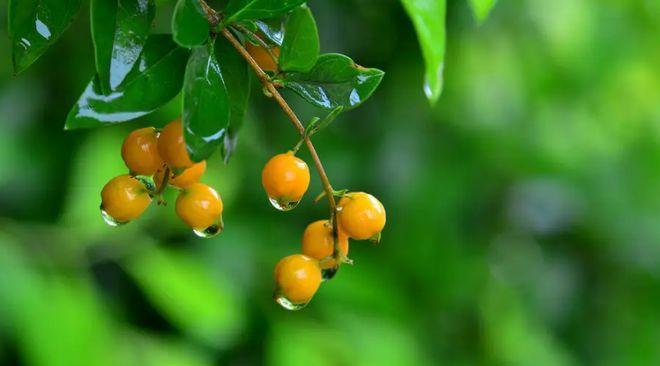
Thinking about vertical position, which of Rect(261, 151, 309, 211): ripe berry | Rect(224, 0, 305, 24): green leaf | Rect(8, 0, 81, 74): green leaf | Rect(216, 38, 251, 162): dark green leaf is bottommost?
Rect(261, 151, 309, 211): ripe berry

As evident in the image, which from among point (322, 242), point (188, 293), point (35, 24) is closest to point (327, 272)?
point (322, 242)

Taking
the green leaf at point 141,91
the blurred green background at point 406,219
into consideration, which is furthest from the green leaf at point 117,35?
the blurred green background at point 406,219

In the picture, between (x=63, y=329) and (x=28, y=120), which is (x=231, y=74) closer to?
(x=63, y=329)

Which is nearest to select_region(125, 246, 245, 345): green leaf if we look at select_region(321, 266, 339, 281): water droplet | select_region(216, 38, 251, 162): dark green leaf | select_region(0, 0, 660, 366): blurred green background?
select_region(0, 0, 660, 366): blurred green background

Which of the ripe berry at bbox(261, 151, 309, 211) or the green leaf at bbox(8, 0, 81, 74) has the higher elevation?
the green leaf at bbox(8, 0, 81, 74)

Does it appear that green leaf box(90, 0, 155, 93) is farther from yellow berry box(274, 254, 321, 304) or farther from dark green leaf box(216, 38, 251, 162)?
yellow berry box(274, 254, 321, 304)

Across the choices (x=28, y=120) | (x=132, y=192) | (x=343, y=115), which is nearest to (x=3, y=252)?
(x=28, y=120)

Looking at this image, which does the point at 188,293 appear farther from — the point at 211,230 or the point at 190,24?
the point at 190,24
